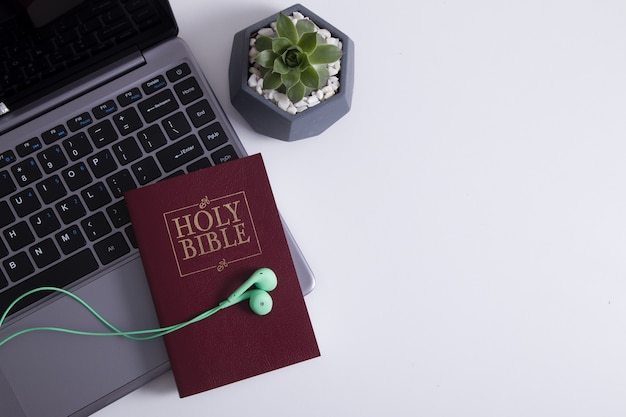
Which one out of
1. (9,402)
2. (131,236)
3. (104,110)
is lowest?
(9,402)

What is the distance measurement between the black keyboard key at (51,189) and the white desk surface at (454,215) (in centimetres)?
20

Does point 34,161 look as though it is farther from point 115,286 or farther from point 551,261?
point 551,261

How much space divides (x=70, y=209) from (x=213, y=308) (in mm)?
176

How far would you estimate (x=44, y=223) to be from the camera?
2.08 ft

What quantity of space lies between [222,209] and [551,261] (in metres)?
0.38

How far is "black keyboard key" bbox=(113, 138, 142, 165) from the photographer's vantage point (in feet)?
2.14

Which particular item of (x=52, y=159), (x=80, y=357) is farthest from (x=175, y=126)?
(x=80, y=357)

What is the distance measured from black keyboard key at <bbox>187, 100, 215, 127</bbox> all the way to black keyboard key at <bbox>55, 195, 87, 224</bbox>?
0.47 feet

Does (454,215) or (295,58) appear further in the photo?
(454,215)

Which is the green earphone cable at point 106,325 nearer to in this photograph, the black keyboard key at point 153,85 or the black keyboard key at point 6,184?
the black keyboard key at point 6,184

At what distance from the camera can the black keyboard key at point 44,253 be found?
63cm

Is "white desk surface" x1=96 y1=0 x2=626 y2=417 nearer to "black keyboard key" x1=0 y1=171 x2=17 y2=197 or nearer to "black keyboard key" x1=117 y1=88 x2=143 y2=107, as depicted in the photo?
"black keyboard key" x1=117 y1=88 x2=143 y2=107

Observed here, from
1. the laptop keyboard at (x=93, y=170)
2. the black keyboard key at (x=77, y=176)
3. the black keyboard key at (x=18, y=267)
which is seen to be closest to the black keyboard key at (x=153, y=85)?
the laptop keyboard at (x=93, y=170)

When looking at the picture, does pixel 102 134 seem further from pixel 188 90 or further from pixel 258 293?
pixel 258 293
